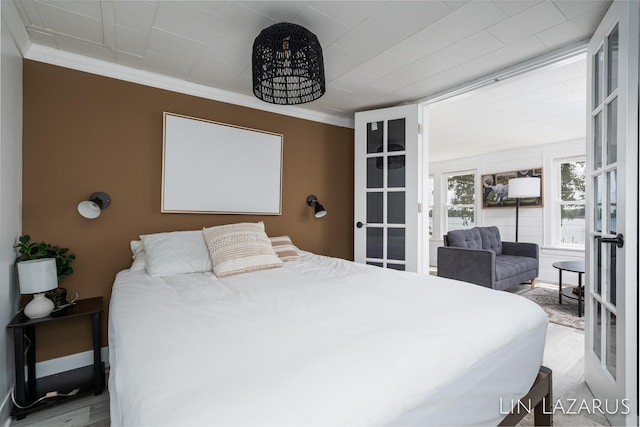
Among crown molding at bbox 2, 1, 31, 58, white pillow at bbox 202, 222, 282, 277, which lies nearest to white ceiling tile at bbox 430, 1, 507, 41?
white pillow at bbox 202, 222, 282, 277

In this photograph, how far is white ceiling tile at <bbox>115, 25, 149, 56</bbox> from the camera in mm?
1994

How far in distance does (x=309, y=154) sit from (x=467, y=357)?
2925 millimetres

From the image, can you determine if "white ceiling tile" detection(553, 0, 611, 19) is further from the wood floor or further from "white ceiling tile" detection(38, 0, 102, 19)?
"white ceiling tile" detection(38, 0, 102, 19)

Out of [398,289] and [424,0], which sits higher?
[424,0]

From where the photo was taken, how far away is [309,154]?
11.7ft

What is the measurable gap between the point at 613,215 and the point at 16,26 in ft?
12.2

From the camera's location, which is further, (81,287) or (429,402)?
(81,287)

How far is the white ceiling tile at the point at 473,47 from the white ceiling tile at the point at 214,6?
5.21 feet

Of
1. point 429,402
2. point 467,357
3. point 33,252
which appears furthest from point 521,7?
point 33,252

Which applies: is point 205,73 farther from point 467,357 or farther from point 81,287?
point 467,357

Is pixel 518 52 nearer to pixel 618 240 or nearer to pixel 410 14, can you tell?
pixel 410 14

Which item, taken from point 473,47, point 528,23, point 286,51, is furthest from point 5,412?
point 528,23

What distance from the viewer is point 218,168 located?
9.34ft

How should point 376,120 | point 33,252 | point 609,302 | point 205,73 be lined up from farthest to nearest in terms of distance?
1. point 376,120
2. point 205,73
3. point 33,252
4. point 609,302
